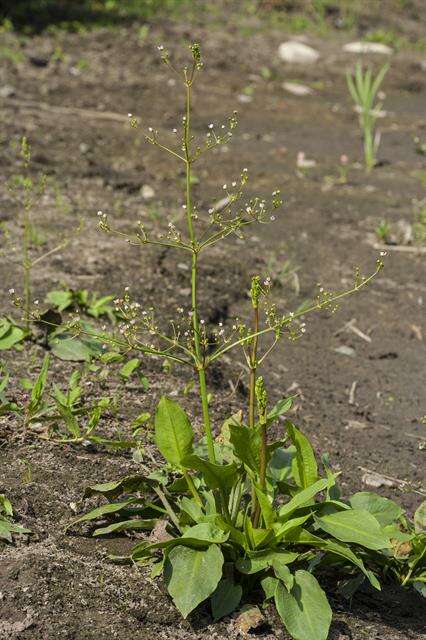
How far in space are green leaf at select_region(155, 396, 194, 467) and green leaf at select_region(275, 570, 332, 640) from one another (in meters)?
0.40

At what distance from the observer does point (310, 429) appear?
339 centimetres

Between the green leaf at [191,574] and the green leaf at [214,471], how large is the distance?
0.16 m

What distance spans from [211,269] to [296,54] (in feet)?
18.9

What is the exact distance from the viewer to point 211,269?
4543 mm

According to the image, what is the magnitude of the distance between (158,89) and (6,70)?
1.28 meters

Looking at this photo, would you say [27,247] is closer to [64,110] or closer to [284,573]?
[284,573]

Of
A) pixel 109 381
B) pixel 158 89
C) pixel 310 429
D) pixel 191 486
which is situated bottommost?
pixel 158 89

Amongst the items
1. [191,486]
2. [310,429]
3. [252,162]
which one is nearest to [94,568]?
[191,486]

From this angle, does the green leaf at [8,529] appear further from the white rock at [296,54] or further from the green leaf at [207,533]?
the white rock at [296,54]

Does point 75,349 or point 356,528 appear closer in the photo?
point 356,528

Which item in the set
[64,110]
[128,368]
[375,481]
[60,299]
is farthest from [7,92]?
[375,481]

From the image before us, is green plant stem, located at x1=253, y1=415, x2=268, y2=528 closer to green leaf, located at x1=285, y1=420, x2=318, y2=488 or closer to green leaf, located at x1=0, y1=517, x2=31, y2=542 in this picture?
green leaf, located at x1=285, y1=420, x2=318, y2=488

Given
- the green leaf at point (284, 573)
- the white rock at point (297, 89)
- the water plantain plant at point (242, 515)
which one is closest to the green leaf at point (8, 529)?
the water plantain plant at point (242, 515)

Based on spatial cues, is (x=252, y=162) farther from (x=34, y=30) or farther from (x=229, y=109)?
(x=34, y=30)
